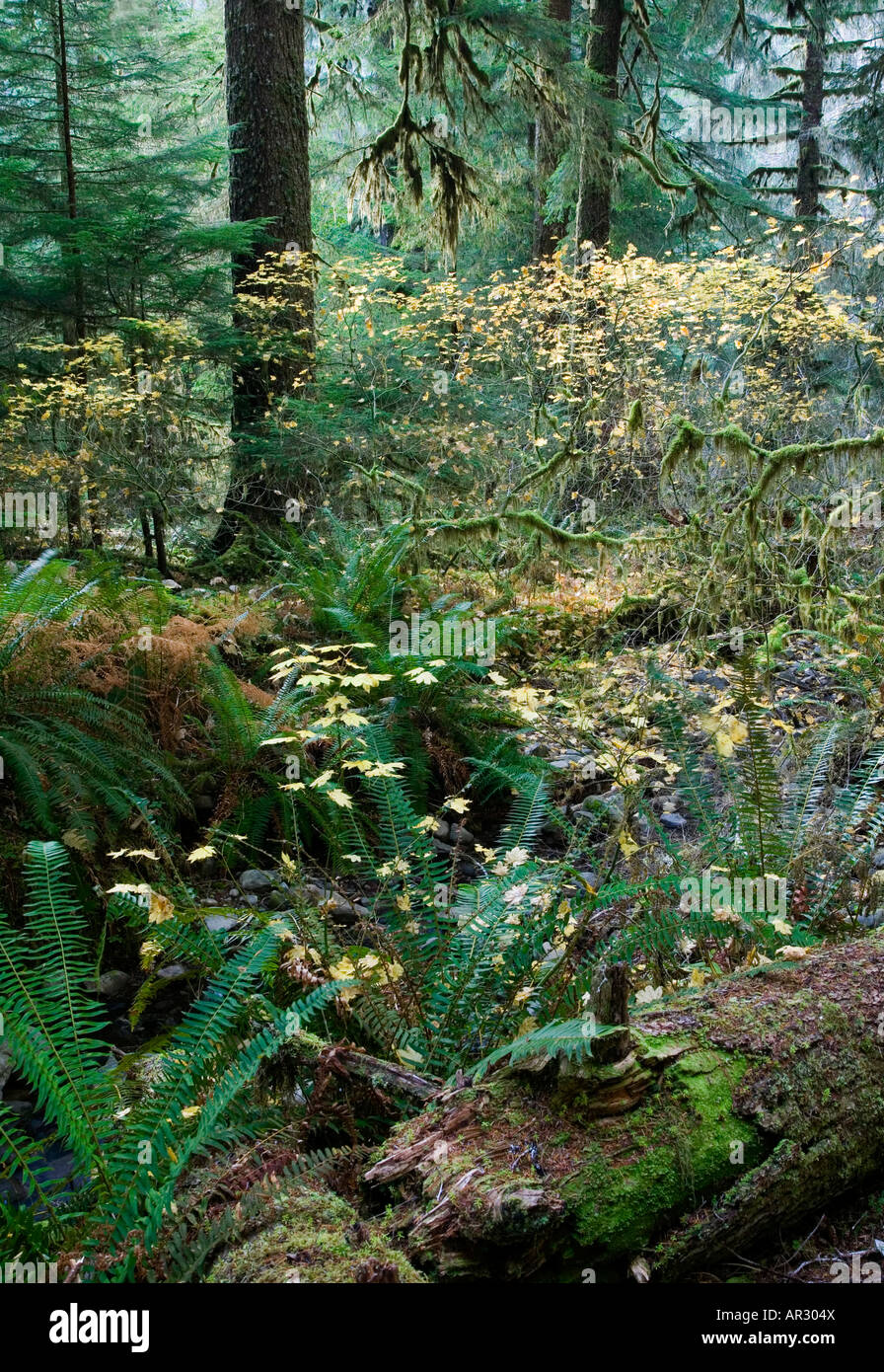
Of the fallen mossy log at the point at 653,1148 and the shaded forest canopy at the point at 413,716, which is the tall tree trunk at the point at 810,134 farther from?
the fallen mossy log at the point at 653,1148

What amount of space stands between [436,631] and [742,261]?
5.40m

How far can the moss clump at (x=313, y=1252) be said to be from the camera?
1.30 m

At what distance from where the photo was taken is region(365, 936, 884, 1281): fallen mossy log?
134 centimetres

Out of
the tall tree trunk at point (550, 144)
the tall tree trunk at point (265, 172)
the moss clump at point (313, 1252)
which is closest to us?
the moss clump at point (313, 1252)

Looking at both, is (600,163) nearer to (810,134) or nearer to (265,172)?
(265,172)

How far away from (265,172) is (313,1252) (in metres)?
7.77

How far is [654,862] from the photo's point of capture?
3.14m

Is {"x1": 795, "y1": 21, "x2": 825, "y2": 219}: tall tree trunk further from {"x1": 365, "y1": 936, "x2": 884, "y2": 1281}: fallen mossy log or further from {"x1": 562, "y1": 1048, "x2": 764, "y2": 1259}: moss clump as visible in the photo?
{"x1": 562, "y1": 1048, "x2": 764, "y2": 1259}: moss clump

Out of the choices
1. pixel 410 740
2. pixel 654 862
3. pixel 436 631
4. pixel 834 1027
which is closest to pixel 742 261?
pixel 436 631

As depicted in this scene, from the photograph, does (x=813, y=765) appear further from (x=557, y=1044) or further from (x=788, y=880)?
(x=557, y=1044)

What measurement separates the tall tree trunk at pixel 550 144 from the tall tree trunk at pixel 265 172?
95.5 inches

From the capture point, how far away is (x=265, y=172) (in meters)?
7.20

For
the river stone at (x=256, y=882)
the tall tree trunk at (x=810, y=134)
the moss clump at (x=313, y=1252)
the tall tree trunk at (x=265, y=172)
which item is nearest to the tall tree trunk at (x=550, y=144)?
the tall tree trunk at (x=265, y=172)

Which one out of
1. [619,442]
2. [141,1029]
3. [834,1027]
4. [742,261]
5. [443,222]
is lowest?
[141,1029]
